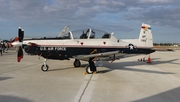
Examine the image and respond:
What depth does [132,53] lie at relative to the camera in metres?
11.3

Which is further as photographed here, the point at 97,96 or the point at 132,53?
the point at 132,53

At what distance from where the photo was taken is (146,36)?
1344 cm

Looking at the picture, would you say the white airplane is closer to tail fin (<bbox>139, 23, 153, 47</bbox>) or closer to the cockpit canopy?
the cockpit canopy

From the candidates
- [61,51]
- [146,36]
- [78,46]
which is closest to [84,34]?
[78,46]

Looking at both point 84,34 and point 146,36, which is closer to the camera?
point 84,34

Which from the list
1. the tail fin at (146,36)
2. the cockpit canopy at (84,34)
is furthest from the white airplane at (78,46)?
the tail fin at (146,36)

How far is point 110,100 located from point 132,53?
639 centimetres

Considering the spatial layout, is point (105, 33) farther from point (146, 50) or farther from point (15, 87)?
point (15, 87)

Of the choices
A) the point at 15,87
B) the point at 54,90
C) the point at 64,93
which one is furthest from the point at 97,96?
the point at 15,87

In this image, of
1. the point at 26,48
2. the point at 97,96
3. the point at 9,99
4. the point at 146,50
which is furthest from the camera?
the point at 146,50

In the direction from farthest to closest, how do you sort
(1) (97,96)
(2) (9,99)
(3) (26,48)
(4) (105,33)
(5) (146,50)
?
(5) (146,50), (4) (105,33), (3) (26,48), (1) (97,96), (2) (9,99)

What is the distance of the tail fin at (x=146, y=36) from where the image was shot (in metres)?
13.1

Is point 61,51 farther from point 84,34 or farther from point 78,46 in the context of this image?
point 84,34

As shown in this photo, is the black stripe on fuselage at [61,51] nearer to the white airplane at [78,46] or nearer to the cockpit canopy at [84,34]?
the white airplane at [78,46]
